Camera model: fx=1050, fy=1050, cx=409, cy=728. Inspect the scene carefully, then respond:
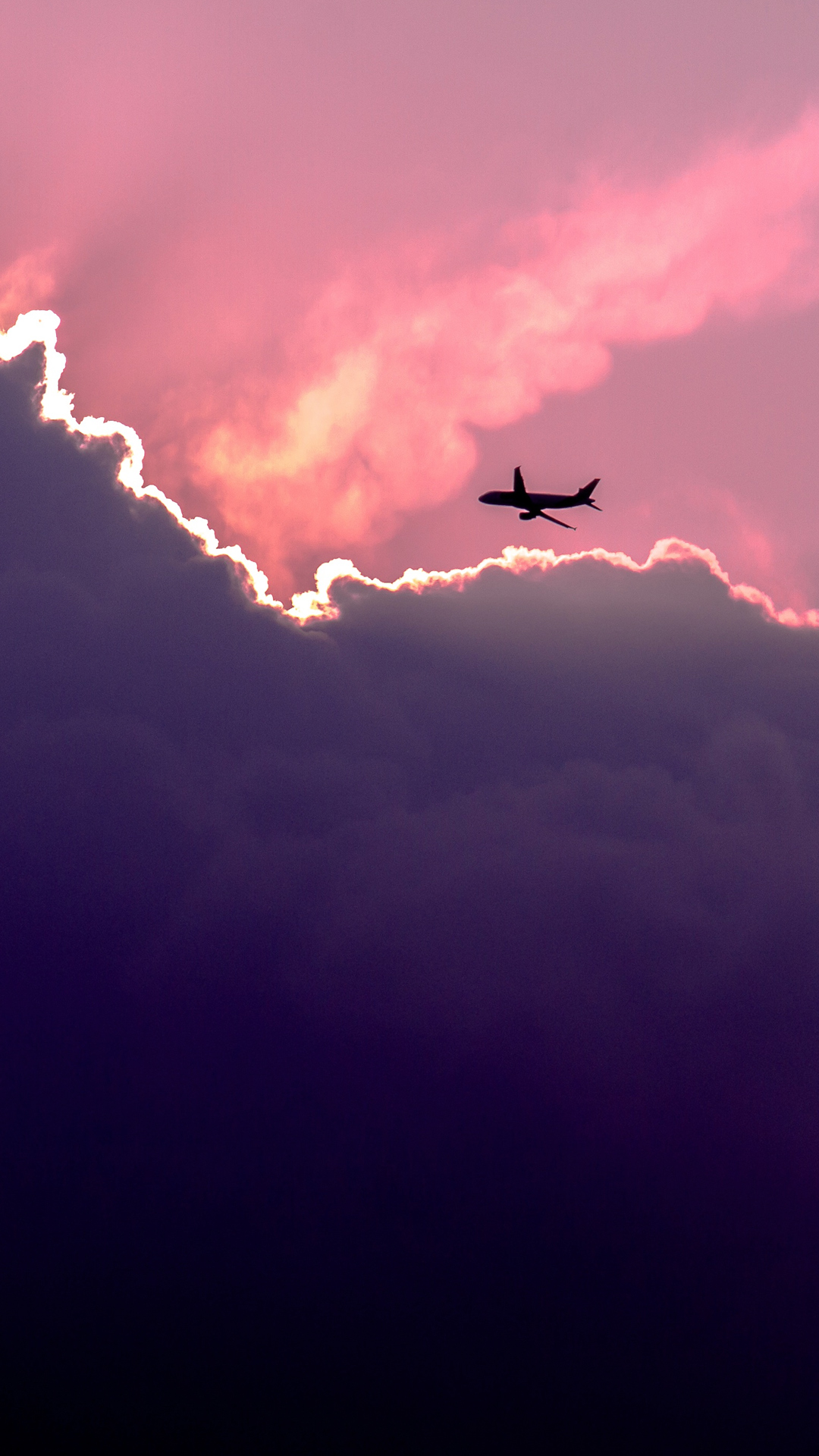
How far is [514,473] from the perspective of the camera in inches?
7800

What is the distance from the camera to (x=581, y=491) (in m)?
199

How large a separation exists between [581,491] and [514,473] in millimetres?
13234
